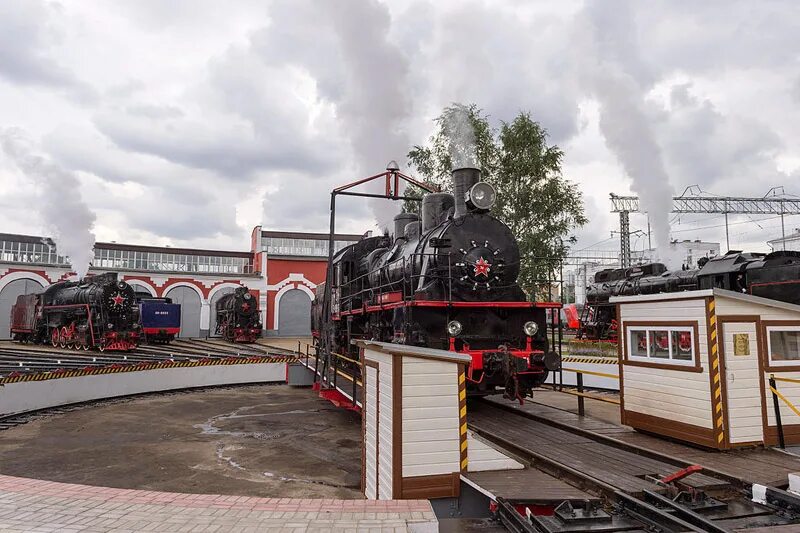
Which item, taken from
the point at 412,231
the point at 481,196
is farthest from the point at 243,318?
the point at 481,196

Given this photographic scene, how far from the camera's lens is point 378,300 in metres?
10.1

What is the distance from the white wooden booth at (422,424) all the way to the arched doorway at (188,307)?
1275 inches

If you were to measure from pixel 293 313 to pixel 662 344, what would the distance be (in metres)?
32.5

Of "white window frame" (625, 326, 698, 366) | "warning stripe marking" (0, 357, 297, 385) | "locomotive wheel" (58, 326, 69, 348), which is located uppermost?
"white window frame" (625, 326, 698, 366)

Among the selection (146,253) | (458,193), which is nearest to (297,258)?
(146,253)

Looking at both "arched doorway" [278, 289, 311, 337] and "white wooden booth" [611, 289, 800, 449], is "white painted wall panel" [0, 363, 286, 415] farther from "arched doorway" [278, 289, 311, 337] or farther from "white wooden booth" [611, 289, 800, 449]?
"arched doorway" [278, 289, 311, 337]

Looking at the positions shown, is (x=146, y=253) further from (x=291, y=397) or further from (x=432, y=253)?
(x=432, y=253)

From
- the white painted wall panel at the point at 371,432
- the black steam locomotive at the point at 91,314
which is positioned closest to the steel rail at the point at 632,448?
the white painted wall panel at the point at 371,432

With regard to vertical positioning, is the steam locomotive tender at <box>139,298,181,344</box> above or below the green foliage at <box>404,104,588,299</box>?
below

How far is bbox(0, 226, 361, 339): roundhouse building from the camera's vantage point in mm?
31328

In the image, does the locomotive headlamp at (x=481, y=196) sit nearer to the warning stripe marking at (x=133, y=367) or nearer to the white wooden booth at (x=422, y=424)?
the white wooden booth at (x=422, y=424)

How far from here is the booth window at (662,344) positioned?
21.1 feet

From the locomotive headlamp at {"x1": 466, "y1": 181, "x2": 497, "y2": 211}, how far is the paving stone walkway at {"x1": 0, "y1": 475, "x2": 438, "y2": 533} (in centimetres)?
582

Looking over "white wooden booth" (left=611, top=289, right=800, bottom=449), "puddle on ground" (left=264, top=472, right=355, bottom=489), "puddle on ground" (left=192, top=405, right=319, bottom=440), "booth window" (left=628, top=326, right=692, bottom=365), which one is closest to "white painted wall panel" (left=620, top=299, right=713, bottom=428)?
"white wooden booth" (left=611, top=289, right=800, bottom=449)
